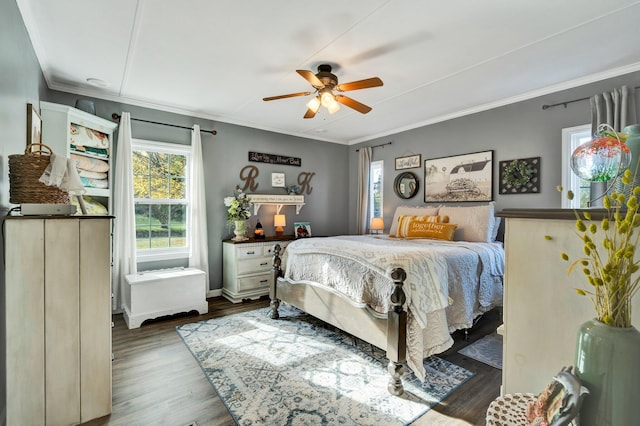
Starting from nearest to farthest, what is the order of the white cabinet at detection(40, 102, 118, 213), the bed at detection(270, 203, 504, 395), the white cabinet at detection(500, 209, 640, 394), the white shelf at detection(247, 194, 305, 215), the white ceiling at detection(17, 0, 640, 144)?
the white cabinet at detection(500, 209, 640, 394), the white ceiling at detection(17, 0, 640, 144), the bed at detection(270, 203, 504, 395), the white cabinet at detection(40, 102, 118, 213), the white shelf at detection(247, 194, 305, 215)

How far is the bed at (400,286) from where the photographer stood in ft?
7.04

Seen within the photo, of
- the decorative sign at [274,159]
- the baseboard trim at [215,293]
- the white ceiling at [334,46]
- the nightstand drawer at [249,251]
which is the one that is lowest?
the baseboard trim at [215,293]

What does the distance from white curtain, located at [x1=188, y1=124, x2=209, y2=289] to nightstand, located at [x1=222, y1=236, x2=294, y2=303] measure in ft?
1.06

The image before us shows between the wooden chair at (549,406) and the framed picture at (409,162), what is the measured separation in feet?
13.3

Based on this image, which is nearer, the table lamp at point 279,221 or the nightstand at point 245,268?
the nightstand at point 245,268

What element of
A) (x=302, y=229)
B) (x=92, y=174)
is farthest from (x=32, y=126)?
(x=302, y=229)

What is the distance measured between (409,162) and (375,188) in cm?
83

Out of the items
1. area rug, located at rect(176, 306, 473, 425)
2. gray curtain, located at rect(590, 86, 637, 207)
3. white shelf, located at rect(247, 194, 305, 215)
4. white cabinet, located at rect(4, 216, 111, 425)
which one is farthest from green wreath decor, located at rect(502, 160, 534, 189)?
white cabinet, located at rect(4, 216, 111, 425)

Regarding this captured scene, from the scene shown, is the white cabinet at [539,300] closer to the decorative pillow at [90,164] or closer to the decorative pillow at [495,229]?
the decorative pillow at [495,229]

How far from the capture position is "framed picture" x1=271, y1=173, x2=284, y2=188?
4980 millimetres

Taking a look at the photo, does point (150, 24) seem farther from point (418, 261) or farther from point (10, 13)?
point (418, 261)

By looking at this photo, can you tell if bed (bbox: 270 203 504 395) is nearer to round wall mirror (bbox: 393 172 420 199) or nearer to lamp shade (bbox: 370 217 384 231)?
round wall mirror (bbox: 393 172 420 199)

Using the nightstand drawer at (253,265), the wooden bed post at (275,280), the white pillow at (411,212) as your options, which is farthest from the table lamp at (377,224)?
the wooden bed post at (275,280)

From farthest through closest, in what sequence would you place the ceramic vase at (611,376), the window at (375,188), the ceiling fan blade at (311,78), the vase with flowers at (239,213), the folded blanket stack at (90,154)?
Result: the window at (375,188) → the vase with flowers at (239,213) → the folded blanket stack at (90,154) → the ceiling fan blade at (311,78) → the ceramic vase at (611,376)
